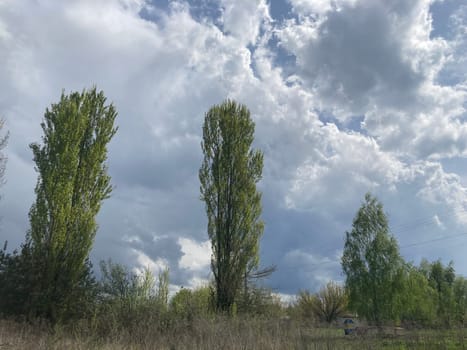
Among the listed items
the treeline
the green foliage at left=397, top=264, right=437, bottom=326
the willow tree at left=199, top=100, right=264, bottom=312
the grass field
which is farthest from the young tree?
the grass field

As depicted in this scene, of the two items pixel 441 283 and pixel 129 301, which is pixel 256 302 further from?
pixel 441 283

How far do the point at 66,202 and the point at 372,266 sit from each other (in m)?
20.5

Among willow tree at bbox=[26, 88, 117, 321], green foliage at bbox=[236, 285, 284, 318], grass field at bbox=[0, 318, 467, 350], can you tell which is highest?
willow tree at bbox=[26, 88, 117, 321]

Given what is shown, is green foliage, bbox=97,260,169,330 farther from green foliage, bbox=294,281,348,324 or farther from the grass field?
green foliage, bbox=294,281,348,324

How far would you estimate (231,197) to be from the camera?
19016mm

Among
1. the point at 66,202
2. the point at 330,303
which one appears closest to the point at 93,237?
the point at 66,202

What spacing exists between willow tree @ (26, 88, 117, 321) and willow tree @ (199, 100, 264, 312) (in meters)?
5.26

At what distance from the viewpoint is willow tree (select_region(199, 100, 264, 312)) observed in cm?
1784

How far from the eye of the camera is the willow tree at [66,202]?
1495 centimetres

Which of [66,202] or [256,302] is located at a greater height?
[66,202]

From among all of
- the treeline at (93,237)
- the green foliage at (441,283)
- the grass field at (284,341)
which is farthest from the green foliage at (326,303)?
the grass field at (284,341)

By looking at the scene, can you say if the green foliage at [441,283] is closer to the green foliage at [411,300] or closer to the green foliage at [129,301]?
the green foliage at [411,300]

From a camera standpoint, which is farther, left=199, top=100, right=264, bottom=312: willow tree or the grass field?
left=199, top=100, right=264, bottom=312: willow tree

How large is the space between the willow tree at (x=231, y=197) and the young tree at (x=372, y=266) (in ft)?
39.3
